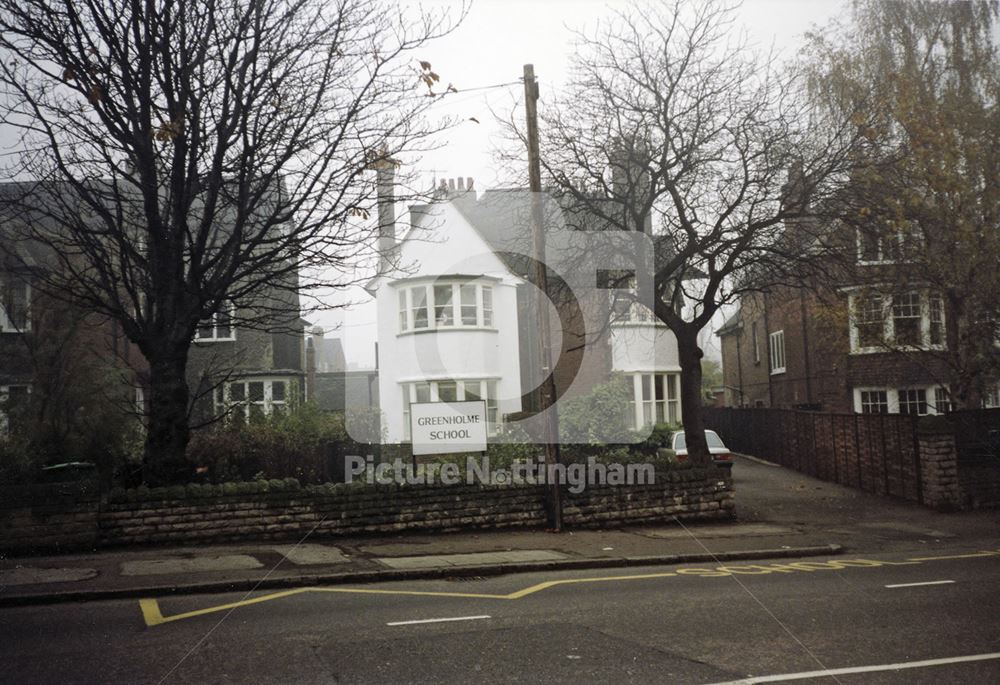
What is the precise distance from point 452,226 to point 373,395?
1006 cm

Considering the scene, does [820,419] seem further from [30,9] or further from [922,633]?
[30,9]

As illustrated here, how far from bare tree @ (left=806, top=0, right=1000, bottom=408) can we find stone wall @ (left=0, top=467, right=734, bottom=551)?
710 centimetres

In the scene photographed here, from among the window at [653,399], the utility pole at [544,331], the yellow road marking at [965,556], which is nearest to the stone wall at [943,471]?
the yellow road marking at [965,556]

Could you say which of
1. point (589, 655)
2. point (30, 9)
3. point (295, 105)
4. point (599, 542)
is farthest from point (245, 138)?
point (589, 655)

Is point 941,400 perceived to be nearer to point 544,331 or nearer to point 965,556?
point 965,556

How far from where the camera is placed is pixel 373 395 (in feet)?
123

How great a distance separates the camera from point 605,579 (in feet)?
36.9

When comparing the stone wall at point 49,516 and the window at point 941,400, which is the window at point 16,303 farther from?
the window at point 941,400

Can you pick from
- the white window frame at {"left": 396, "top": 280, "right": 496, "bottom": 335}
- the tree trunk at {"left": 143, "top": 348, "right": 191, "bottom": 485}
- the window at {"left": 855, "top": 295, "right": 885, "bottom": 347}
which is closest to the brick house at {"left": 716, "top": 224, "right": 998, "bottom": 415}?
the window at {"left": 855, "top": 295, "right": 885, "bottom": 347}

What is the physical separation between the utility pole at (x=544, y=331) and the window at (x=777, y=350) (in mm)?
23980

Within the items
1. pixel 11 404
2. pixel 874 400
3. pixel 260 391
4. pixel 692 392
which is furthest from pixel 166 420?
pixel 874 400

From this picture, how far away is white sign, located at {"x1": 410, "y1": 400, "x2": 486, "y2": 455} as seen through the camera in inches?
634

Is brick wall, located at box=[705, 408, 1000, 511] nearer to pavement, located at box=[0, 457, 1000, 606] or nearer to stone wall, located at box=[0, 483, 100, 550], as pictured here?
pavement, located at box=[0, 457, 1000, 606]

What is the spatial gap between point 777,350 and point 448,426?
25.4 metres
